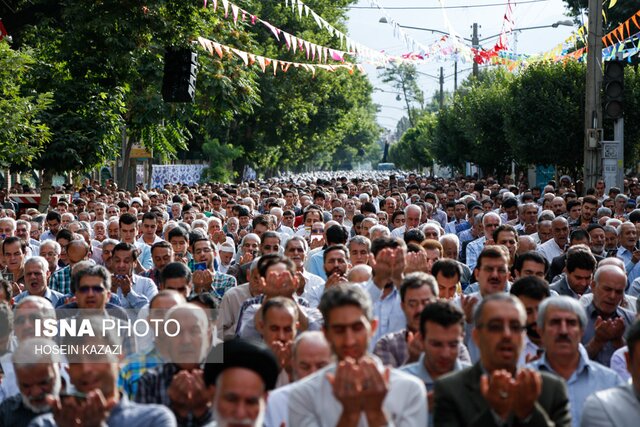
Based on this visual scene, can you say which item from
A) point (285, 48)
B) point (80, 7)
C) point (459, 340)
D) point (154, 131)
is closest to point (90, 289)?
point (459, 340)

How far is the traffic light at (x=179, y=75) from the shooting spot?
66.1 ft

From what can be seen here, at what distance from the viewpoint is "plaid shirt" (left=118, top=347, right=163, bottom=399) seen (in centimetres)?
625

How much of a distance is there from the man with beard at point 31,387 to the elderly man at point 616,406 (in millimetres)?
2513

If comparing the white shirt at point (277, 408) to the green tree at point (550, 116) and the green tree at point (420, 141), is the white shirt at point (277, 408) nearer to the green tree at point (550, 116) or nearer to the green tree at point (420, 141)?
the green tree at point (550, 116)

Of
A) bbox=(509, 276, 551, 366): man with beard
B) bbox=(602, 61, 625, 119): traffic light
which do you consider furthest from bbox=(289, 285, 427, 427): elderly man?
bbox=(602, 61, 625, 119): traffic light

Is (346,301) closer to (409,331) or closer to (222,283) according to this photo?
(409,331)

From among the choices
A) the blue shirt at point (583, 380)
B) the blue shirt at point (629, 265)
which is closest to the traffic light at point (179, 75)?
the blue shirt at point (629, 265)

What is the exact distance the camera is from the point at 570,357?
602 cm

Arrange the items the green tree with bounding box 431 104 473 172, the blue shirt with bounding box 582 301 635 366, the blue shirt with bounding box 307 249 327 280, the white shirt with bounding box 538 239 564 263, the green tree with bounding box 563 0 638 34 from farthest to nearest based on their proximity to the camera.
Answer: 1. the green tree with bounding box 431 104 473 172
2. the green tree with bounding box 563 0 638 34
3. the white shirt with bounding box 538 239 564 263
4. the blue shirt with bounding box 307 249 327 280
5. the blue shirt with bounding box 582 301 635 366

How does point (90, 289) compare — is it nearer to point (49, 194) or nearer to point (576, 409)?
point (576, 409)

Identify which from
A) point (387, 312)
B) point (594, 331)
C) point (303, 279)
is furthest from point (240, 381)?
point (303, 279)

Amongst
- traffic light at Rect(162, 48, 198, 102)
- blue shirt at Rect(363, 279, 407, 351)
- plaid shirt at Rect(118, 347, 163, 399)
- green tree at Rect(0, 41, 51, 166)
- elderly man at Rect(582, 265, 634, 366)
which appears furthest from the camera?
traffic light at Rect(162, 48, 198, 102)

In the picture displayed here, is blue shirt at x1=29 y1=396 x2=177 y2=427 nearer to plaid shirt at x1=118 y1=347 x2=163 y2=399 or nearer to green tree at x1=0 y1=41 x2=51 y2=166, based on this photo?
plaid shirt at x1=118 y1=347 x2=163 y2=399

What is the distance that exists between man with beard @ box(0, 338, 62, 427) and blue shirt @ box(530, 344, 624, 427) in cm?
245
